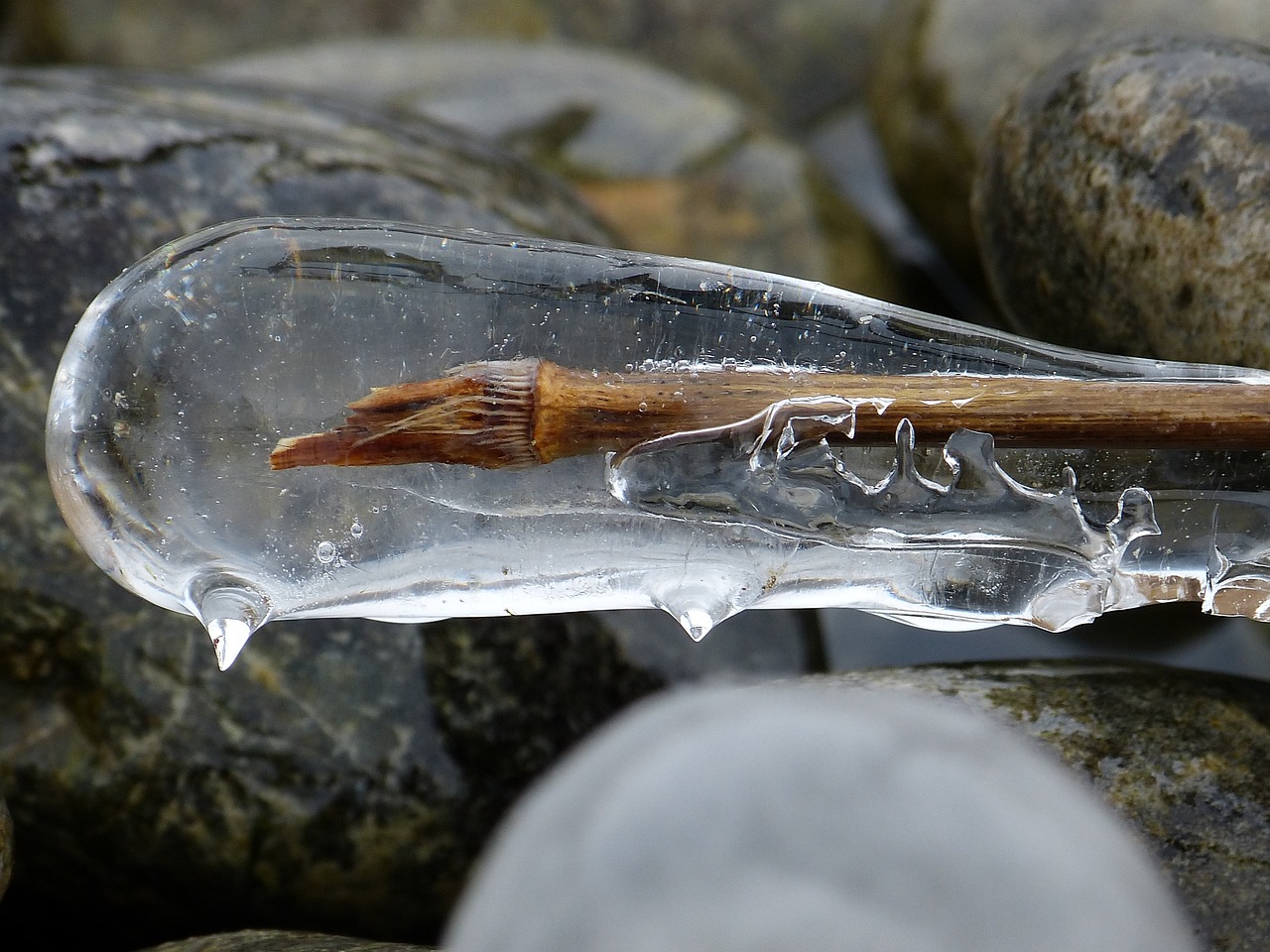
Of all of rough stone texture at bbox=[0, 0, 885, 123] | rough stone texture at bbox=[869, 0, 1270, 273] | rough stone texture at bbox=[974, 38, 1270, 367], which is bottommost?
rough stone texture at bbox=[974, 38, 1270, 367]

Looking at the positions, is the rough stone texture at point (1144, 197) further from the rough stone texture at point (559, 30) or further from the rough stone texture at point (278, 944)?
the rough stone texture at point (559, 30)

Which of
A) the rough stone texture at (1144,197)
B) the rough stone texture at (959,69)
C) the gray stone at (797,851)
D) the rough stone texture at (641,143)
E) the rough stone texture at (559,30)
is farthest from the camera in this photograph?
the rough stone texture at (559,30)

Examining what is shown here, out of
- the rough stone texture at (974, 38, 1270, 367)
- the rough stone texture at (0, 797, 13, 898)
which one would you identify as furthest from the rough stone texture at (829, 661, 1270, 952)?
the rough stone texture at (0, 797, 13, 898)

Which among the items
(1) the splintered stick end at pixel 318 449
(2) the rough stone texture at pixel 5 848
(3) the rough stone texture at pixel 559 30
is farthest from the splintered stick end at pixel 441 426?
(3) the rough stone texture at pixel 559 30

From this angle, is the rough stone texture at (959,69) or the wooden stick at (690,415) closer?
the wooden stick at (690,415)

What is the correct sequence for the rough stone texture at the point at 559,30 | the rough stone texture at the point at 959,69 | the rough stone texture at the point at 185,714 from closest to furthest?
the rough stone texture at the point at 185,714
the rough stone texture at the point at 959,69
the rough stone texture at the point at 559,30

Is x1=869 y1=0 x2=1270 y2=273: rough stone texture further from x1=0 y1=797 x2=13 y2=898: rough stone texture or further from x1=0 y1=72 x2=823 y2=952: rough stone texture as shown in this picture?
x1=0 y1=797 x2=13 y2=898: rough stone texture

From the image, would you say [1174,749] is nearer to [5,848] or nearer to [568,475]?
[568,475]
